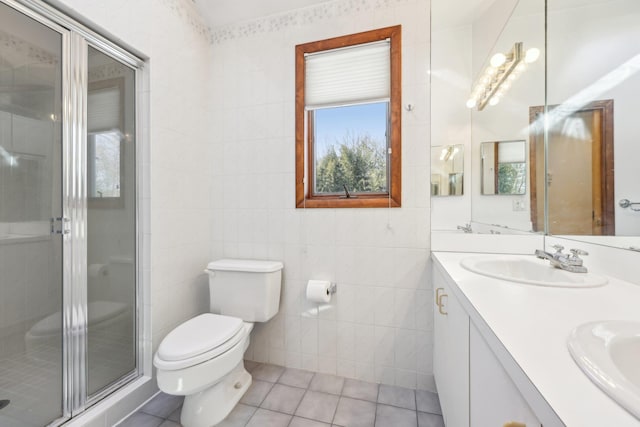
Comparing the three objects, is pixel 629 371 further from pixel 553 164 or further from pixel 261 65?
pixel 261 65

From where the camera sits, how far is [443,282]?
1.27 metres

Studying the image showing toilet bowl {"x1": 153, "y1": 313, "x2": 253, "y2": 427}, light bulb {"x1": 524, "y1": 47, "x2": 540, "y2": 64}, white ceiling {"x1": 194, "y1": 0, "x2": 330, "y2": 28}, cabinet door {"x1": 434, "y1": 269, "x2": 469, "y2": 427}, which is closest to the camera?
cabinet door {"x1": 434, "y1": 269, "x2": 469, "y2": 427}

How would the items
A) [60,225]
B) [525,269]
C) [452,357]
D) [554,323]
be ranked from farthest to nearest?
1. [525,269]
2. [60,225]
3. [452,357]
4. [554,323]

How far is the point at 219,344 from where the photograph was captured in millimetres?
1312

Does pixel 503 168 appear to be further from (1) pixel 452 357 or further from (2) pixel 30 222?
(2) pixel 30 222

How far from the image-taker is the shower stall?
1080 mm

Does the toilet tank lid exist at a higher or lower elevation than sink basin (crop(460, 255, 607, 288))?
lower

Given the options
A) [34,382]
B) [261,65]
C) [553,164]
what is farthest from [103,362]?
[553,164]

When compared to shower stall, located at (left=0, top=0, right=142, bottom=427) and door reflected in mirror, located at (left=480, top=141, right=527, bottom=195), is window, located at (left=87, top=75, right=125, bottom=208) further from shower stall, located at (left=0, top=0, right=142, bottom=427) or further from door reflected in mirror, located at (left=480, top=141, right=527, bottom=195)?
door reflected in mirror, located at (left=480, top=141, right=527, bottom=195)

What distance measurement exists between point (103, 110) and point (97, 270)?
826 mm

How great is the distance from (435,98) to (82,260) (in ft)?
6.92

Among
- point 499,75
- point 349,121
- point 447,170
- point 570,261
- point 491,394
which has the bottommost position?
point 491,394

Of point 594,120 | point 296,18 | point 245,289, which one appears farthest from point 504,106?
point 245,289

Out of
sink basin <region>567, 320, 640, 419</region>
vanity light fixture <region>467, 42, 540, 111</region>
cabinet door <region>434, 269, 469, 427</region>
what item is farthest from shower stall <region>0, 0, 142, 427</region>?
vanity light fixture <region>467, 42, 540, 111</region>
